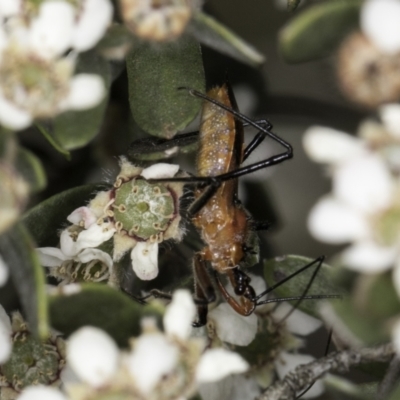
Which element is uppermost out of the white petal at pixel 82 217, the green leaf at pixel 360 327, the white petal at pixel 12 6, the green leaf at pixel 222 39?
the green leaf at pixel 222 39

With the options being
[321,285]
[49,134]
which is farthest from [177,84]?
[321,285]

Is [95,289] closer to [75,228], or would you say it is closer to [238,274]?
[75,228]

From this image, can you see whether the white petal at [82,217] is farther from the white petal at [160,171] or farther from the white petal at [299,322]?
the white petal at [299,322]

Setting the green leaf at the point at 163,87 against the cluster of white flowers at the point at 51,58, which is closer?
the cluster of white flowers at the point at 51,58

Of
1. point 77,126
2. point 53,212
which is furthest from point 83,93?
point 53,212

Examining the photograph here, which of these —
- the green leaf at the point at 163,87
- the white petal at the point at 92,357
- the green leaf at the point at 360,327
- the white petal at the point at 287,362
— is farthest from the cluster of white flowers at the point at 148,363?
the white petal at the point at 287,362

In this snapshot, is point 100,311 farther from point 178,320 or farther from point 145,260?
point 145,260

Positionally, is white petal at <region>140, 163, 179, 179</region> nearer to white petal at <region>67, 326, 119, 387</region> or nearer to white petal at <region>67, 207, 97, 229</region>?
white petal at <region>67, 207, 97, 229</region>
